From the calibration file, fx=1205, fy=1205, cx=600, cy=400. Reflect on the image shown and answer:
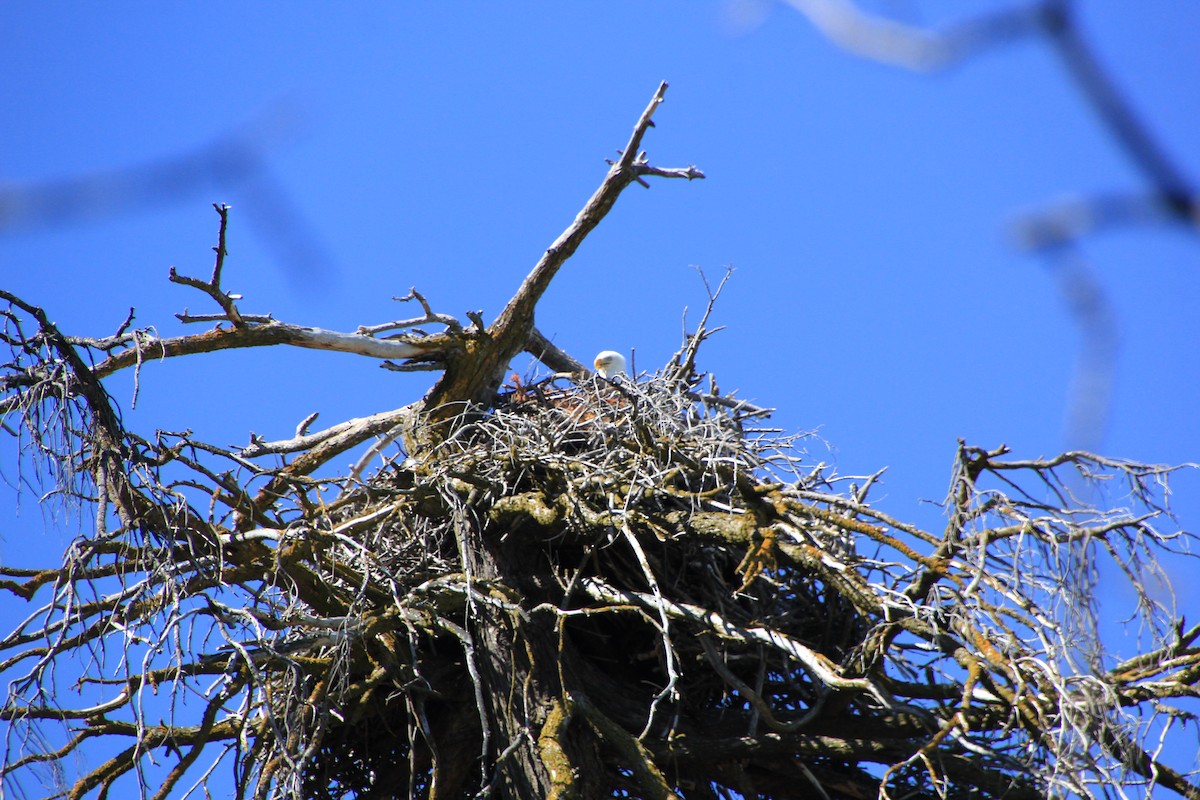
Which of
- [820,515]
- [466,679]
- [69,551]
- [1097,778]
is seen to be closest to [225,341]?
[69,551]

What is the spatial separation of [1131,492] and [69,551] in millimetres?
3323

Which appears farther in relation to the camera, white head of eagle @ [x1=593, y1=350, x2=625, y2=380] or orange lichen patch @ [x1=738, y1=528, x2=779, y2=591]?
white head of eagle @ [x1=593, y1=350, x2=625, y2=380]

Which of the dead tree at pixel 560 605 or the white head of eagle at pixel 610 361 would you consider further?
the white head of eagle at pixel 610 361

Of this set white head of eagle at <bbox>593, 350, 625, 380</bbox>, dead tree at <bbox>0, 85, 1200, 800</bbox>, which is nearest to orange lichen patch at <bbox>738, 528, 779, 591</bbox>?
dead tree at <bbox>0, 85, 1200, 800</bbox>

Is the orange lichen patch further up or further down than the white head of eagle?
further down

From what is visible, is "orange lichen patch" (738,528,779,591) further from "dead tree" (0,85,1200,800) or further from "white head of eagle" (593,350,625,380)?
"white head of eagle" (593,350,625,380)

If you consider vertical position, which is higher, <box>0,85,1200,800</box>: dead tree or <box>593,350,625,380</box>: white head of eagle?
<box>593,350,625,380</box>: white head of eagle

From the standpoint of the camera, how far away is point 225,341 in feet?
16.6

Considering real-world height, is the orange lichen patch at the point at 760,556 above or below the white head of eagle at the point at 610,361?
below

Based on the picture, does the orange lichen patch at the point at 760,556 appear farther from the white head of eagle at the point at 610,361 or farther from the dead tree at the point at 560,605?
the white head of eagle at the point at 610,361

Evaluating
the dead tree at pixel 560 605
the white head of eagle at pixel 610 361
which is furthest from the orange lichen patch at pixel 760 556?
the white head of eagle at pixel 610 361

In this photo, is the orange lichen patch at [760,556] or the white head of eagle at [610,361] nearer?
the orange lichen patch at [760,556]

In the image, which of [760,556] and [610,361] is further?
[610,361]

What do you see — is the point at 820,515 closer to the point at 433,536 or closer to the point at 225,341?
the point at 433,536
